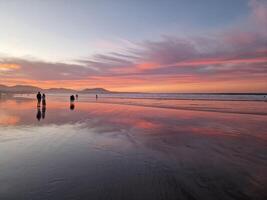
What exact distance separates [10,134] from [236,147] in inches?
501

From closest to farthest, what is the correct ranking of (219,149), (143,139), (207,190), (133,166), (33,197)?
(33,197) < (207,190) < (133,166) < (219,149) < (143,139)

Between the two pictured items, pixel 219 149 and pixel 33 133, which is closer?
pixel 219 149

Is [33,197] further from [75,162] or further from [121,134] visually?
[121,134]

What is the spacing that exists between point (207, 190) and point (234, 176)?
1.60m

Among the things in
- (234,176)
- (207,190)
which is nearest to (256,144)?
(234,176)

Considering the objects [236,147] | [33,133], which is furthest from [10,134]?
[236,147]

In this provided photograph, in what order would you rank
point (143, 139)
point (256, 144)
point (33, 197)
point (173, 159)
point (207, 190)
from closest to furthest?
point (33, 197)
point (207, 190)
point (173, 159)
point (256, 144)
point (143, 139)

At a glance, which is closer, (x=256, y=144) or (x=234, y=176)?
(x=234, y=176)

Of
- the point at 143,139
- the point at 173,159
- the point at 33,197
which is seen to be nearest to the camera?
the point at 33,197

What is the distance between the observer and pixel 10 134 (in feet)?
43.4

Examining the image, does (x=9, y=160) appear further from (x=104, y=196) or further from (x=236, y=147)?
(x=236, y=147)

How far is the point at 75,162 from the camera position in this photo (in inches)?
325

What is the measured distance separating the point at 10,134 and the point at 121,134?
264 inches

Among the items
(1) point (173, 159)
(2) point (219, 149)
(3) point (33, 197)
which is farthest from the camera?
(2) point (219, 149)
